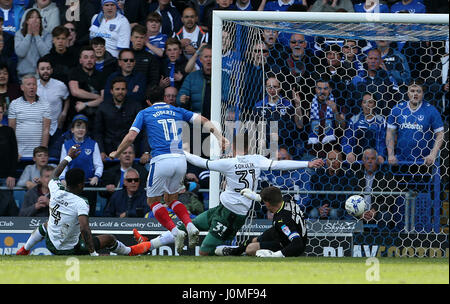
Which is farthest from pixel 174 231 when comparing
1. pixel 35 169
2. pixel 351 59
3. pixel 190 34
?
pixel 190 34

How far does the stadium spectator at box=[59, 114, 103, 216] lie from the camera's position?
13.1m

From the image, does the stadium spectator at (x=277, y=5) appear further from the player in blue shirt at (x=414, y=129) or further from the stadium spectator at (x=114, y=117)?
the player in blue shirt at (x=414, y=129)

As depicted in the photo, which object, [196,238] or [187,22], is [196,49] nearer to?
[187,22]

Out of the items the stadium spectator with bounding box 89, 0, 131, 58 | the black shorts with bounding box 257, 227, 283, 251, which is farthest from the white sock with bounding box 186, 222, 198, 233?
the stadium spectator with bounding box 89, 0, 131, 58

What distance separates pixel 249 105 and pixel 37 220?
10.3 ft

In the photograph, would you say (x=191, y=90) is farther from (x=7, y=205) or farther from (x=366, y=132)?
(x=7, y=205)

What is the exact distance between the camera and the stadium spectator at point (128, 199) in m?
12.6

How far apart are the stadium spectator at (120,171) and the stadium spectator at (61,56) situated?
1666 mm

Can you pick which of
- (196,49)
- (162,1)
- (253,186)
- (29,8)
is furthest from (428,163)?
(29,8)

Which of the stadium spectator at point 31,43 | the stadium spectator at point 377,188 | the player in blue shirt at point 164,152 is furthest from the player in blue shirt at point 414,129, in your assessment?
the stadium spectator at point 31,43

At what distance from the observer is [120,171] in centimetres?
1328

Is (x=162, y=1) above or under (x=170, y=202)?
above

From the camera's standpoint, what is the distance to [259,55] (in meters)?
12.0

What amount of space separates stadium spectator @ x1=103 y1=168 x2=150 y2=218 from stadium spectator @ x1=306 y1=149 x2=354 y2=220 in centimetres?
236
